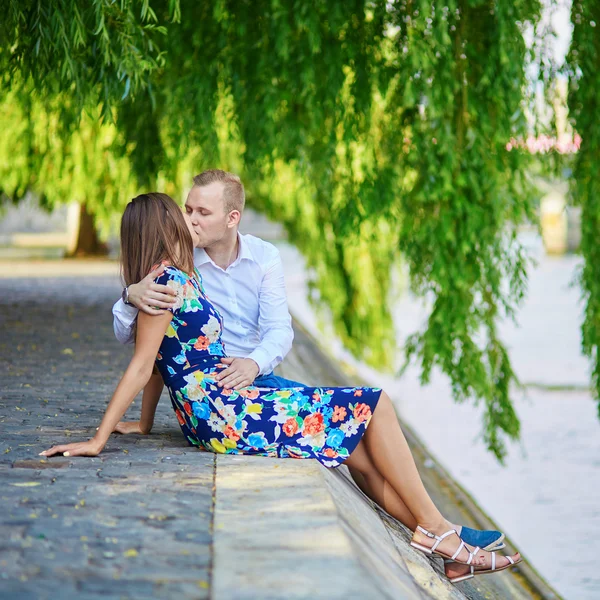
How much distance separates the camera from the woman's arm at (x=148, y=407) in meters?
4.69

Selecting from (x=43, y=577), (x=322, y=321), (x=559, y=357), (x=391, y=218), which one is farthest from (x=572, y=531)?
(x=559, y=357)

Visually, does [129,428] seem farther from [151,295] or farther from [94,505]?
[94,505]

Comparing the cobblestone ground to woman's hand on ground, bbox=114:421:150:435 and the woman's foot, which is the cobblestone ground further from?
the woman's foot

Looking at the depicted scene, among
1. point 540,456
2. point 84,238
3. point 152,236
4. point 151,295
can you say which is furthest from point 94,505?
point 84,238

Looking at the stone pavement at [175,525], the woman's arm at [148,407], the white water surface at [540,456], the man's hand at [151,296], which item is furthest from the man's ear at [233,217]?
the white water surface at [540,456]

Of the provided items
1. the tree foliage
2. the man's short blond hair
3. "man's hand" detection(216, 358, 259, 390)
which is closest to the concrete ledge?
"man's hand" detection(216, 358, 259, 390)

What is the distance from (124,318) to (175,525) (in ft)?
4.10

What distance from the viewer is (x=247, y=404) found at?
423 cm

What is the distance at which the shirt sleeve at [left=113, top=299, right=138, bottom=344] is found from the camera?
431 cm

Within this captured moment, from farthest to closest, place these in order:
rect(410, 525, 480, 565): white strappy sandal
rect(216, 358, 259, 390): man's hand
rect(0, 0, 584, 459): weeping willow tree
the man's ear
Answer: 1. rect(0, 0, 584, 459): weeping willow tree
2. the man's ear
3. rect(410, 525, 480, 565): white strappy sandal
4. rect(216, 358, 259, 390): man's hand

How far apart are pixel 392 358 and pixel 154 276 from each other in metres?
11.8

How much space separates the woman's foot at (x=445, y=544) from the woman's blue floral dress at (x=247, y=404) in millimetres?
488

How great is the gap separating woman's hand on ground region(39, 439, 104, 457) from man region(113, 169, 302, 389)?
1.61ft

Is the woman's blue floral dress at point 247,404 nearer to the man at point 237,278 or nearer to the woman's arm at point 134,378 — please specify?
the woman's arm at point 134,378
